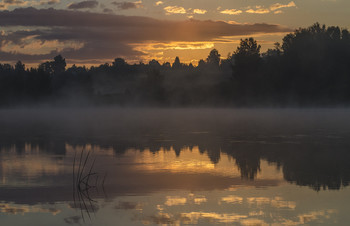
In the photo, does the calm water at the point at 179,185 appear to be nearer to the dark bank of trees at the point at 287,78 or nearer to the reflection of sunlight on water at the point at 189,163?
the reflection of sunlight on water at the point at 189,163

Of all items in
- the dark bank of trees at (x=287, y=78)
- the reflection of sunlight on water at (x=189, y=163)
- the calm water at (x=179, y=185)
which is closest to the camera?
the calm water at (x=179, y=185)

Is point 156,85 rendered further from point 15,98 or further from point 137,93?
point 15,98

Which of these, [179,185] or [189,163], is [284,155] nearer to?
[189,163]

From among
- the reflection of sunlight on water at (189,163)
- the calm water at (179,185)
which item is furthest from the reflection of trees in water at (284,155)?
the reflection of sunlight on water at (189,163)

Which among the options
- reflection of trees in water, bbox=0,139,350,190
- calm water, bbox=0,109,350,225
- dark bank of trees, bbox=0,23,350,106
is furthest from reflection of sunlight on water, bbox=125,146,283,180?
dark bank of trees, bbox=0,23,350,106

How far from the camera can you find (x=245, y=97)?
142000 millimetres

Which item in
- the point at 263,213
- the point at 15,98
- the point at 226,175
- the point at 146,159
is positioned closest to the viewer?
the point at 263,213

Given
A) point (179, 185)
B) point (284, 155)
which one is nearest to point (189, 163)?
point (284, 155)

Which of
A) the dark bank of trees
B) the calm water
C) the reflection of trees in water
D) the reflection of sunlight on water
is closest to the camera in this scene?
the calm water

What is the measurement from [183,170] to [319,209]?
890 centimetres

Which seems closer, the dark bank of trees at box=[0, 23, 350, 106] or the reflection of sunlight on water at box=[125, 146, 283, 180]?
the reflection of sunlight on water at box=[125, 146, 283, 180]

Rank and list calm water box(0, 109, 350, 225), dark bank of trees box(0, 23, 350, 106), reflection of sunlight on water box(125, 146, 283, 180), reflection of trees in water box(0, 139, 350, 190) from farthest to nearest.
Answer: dark bank of trees box(0, 23, 350, 106), reflection of sunlight on water box(125, 146, 283, 180), reflection of trees in water box(0, 139, 350, 190), calm water box(0, 109, 350, 225)

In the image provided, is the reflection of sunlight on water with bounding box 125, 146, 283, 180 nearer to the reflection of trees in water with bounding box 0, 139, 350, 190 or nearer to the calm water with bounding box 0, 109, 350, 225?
→ the calm water with bounding box 0, 109, 350, 225

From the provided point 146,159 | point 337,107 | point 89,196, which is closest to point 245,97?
point 337,107
